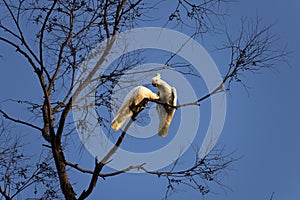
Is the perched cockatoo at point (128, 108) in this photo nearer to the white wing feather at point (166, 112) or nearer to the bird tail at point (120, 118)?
the bird tail at point (120, 118)

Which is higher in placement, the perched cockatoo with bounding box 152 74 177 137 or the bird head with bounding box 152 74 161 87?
the bird head with bounding box 152 74 161 87

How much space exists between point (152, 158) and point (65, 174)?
2.21ft

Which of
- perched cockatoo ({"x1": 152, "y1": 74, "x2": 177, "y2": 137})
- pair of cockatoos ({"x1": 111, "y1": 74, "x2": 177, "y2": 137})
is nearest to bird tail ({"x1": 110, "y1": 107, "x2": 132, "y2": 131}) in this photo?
pair of cockatoos ({"x1": 111, "y1": 74, "x2": 177, "y2": 137})

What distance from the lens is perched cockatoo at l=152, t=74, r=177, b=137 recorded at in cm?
415

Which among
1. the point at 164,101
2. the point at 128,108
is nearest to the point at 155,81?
the point at 164,101

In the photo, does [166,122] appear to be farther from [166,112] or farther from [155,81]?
[155,81]

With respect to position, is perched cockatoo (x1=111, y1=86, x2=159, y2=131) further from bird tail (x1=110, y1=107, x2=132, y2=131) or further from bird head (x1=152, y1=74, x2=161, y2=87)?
bird head (x1=152, y1=74, x2=161, y2=87)

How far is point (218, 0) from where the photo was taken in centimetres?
404

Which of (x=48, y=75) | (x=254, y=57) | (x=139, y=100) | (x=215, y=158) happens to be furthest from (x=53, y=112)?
(x=254, y=57)

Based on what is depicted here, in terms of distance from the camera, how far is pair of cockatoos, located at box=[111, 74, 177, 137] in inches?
159

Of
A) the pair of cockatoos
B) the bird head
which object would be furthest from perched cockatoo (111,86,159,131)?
the bird head

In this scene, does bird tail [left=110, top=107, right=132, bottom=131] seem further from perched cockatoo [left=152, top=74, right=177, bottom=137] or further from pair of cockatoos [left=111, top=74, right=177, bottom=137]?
perched cockatoo [left=152, top=74, right=177, bottom=137]

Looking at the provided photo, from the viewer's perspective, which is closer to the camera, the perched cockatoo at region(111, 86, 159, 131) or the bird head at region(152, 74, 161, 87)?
the perched cockatoo at region(111, 86, 159, 131)

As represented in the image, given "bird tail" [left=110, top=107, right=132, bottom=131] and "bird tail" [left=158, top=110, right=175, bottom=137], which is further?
"bird tail" [left=158, top=110, right=175, bottom=137]
